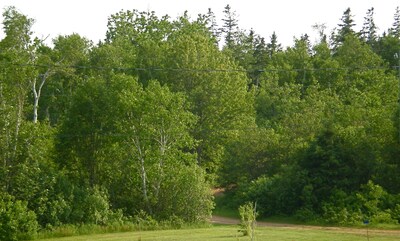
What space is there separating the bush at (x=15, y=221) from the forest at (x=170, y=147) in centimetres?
7

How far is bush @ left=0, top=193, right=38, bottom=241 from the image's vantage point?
31562 mm

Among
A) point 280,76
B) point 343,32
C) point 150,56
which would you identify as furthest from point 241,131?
point 343,32

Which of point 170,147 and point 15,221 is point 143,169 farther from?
point 15,221

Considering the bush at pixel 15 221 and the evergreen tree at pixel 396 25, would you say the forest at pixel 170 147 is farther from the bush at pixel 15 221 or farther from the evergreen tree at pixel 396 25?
the evergreen tree at pixel 396 25

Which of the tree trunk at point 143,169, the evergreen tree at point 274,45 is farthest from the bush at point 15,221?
the evergreen tree at point 274,45

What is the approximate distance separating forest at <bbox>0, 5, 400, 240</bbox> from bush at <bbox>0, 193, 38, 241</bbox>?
0.22 ft

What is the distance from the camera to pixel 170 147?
3944 cm

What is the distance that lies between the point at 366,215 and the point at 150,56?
2839 centimetres

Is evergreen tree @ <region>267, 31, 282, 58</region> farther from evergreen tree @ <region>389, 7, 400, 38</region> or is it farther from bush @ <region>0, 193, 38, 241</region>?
bush @ <region>0, 193, 38, 241</region>

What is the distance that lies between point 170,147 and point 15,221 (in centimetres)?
1073

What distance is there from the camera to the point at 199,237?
27.4m

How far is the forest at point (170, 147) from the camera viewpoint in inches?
1384

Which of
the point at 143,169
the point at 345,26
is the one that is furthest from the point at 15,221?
the point at 345,26

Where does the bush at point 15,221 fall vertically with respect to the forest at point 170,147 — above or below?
below
